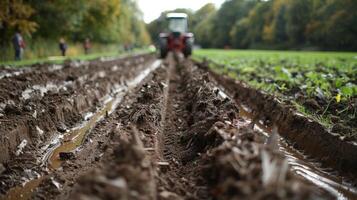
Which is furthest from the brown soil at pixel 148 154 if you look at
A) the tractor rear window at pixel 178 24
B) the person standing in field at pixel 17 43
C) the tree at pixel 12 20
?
the tractor rear window at pixel 178 24

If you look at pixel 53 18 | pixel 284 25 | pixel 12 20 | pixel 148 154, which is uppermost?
pixel 53 18

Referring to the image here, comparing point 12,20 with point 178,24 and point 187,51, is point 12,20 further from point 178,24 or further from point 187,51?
point 178,24

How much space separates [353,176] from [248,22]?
192ft

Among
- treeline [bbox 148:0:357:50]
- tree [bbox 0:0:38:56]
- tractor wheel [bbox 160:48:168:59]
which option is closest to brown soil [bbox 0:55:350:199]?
tree [bbox 0:0:38:56]

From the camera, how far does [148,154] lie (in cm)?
395

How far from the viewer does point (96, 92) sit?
9.11 meters

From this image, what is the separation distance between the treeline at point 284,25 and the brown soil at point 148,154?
1623 cm

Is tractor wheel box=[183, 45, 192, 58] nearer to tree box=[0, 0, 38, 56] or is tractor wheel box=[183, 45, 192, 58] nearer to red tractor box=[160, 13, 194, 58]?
red tractor box=[160, 13, 194, 58]

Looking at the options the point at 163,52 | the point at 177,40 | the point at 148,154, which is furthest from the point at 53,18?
the point at 148,154

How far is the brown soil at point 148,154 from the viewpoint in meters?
2.46

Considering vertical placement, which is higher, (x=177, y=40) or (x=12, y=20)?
(x=12, y=20)

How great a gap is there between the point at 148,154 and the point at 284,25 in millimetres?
45575

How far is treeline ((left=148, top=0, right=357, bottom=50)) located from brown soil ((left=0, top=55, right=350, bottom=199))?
53.3 feet

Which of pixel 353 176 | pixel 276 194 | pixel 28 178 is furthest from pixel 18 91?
pixel 276 194
